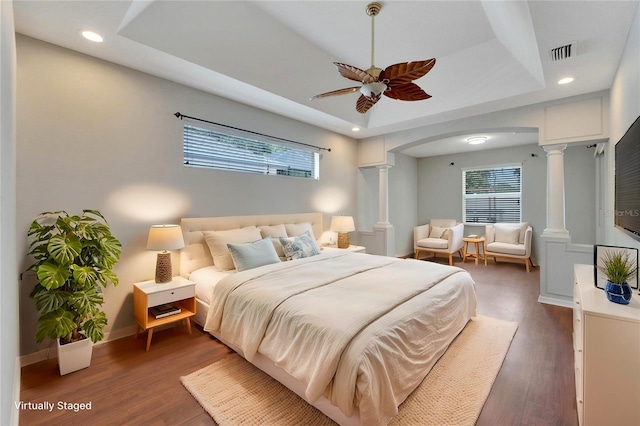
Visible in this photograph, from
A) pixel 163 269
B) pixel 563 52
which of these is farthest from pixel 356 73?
pixel 163 269

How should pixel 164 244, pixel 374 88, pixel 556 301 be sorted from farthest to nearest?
pixel 556 301 → pixel 164 244 → pixel 374 88

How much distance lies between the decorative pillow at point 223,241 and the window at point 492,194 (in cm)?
557

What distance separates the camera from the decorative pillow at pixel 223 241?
3.02m

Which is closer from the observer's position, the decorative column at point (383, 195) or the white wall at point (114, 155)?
the white wall at point (114, 155)

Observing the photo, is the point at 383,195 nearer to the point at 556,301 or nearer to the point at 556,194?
the point at 556,194

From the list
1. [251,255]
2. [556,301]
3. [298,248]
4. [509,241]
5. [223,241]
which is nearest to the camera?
[251,255]

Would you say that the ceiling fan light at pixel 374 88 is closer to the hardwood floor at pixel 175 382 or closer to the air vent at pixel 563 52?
the air vent at pixel 563 52

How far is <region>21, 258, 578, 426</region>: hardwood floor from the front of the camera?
1.70 meters

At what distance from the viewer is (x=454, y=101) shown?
3641 mm

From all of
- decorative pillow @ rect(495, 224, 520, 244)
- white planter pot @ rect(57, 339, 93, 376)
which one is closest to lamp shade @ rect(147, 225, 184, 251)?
white planter pot @ rect(57, 339, 93, 376)

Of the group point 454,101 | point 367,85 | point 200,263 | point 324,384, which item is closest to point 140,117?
point 200,263

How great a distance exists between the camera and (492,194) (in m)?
6.39

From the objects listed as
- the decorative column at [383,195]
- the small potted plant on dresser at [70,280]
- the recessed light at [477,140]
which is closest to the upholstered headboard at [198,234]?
the small potted plant on dresser at [70,280]

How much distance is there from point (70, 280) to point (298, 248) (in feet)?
6.75
